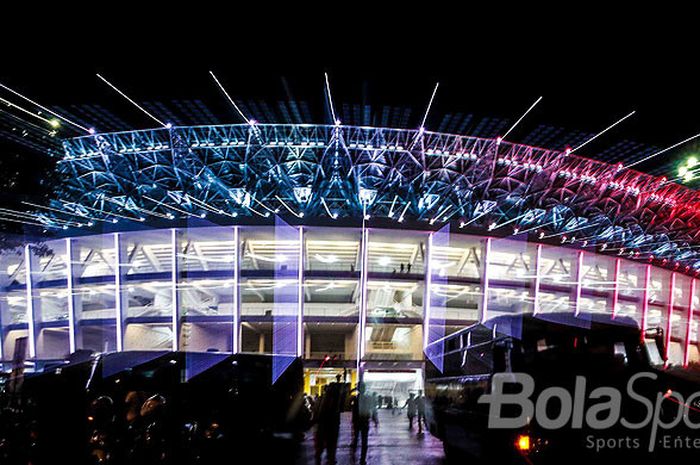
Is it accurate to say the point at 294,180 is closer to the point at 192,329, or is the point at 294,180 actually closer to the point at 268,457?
the point at 192,329

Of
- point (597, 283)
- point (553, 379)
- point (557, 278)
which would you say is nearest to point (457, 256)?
point (557, 278)

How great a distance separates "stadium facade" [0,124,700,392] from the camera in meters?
29.7

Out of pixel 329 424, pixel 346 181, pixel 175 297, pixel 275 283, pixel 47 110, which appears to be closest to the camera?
pixel 329 424

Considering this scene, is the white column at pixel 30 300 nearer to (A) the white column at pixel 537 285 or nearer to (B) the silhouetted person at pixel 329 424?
(B) the silhouetted person at pixel 329 424

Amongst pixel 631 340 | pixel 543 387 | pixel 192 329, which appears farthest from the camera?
pixel 192 329

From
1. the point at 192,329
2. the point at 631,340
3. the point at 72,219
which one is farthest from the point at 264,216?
the point at 631,340

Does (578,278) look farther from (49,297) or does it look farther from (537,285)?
(49,297)

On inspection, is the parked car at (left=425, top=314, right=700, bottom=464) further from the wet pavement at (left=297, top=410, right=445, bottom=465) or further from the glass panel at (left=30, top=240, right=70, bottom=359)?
the glass panel at (left=30, top=240, right=70, bottom=359)

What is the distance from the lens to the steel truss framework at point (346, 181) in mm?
28062

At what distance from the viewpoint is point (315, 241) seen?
3362 centimetres

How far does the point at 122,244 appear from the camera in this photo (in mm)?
34688

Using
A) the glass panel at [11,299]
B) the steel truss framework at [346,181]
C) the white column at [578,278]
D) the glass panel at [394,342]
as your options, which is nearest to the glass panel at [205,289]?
the steel truss framework at [346,181]

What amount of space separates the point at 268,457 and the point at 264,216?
22.8 metres

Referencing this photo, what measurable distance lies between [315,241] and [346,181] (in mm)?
5516
